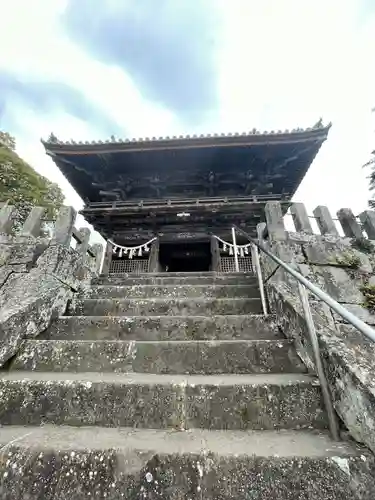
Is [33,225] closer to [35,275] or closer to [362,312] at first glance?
[35,275]

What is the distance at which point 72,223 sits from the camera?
374cm

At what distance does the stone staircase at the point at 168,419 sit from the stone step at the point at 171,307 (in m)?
0.39

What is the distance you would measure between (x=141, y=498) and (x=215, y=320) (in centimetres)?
161

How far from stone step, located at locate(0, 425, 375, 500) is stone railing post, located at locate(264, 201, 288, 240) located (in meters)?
2.46

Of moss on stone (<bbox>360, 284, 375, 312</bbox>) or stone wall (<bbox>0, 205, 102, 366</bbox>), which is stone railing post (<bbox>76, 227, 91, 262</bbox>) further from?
moss on stone (<bbox>360, 284, 375, 312</bbox>)

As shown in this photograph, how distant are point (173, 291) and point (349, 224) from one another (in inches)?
132

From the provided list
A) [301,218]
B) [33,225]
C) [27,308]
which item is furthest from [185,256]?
[27,308]

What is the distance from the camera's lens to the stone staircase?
117cm

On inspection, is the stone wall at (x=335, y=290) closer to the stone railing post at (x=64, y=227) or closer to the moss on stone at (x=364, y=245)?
the moss on stone at (x=364, y=245)

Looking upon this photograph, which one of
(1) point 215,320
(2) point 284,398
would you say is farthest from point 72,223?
(2) point 284,398

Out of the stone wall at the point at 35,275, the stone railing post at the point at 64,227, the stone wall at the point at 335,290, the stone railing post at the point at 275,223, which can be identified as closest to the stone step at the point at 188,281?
the stone wall at the point at 35,275

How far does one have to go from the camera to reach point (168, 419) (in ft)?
5.19

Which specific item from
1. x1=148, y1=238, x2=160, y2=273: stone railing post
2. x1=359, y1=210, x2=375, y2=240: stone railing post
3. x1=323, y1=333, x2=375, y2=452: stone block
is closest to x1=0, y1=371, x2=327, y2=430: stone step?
x1=323, y1=333, x2=375, y2=452: stone block

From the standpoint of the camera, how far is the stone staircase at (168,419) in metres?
1.17
